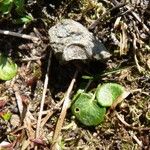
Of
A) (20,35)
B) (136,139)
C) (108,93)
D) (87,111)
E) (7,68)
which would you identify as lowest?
(136,139)

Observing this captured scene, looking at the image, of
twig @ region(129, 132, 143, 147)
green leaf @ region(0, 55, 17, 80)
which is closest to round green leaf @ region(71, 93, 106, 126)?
twig @ region(129, 132, 143, 147)

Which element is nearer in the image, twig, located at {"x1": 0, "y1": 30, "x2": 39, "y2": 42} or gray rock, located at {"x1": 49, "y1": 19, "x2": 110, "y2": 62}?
gray rock, located at {"x1": 49, "y1": 19, "x2": 110, "y2": 62}

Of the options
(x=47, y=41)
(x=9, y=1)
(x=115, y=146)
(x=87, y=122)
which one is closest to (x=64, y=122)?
(x=87, y=122)

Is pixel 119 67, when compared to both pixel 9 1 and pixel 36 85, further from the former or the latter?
pixel 9 1

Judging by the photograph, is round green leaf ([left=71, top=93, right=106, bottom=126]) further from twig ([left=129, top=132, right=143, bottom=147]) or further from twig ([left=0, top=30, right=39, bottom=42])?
twig ([left=0, top=30, right=39, bottom=42])

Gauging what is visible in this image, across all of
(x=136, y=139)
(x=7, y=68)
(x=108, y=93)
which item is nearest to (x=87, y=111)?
(x=108, y=93)

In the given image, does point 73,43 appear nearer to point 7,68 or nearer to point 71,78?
point 71,78
